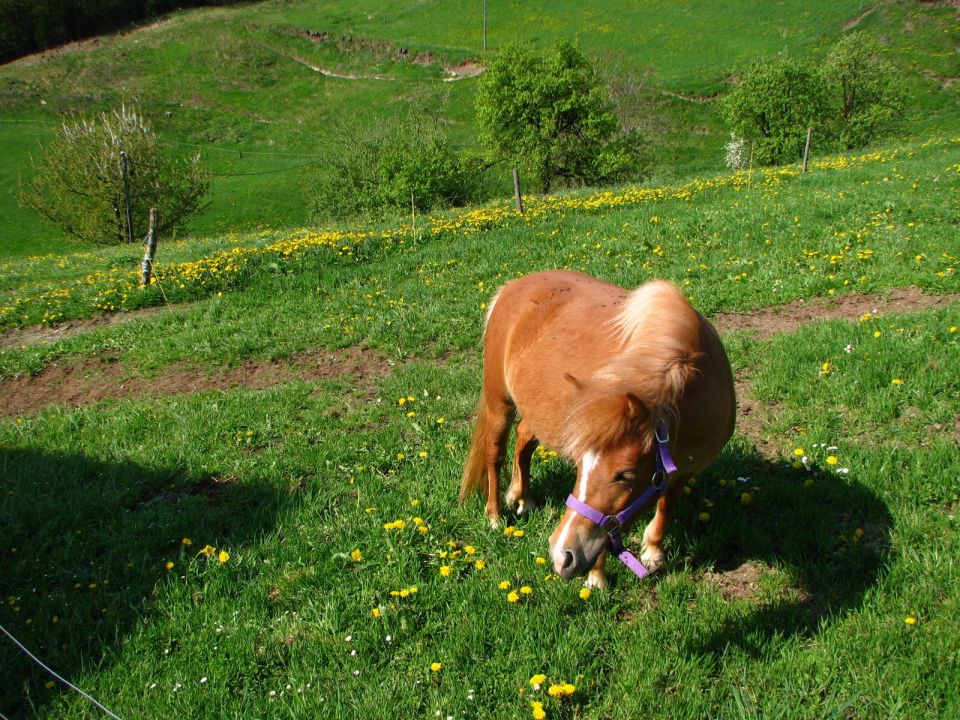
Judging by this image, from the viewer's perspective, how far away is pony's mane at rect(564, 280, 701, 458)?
2.73m

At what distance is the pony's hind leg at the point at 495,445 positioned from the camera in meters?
4.51

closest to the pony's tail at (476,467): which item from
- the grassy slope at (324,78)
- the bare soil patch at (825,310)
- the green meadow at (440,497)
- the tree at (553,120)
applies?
the green meadow at (440,497)

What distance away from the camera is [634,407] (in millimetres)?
2719

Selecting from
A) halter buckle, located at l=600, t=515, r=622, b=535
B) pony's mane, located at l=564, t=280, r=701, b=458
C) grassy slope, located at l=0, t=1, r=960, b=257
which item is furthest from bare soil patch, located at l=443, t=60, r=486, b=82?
halter buckle, located at l=600, t=515, r=622, b=535

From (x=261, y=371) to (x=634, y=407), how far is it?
21.4 ft

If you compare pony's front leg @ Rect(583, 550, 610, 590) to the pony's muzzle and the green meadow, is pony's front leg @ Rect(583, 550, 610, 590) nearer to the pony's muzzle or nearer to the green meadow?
the green meadow

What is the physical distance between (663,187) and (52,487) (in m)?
16.1

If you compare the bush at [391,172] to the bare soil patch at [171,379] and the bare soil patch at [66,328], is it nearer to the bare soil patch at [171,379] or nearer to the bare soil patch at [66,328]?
the bare soil patch at [66,328]

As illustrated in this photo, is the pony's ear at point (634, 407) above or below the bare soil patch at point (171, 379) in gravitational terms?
above

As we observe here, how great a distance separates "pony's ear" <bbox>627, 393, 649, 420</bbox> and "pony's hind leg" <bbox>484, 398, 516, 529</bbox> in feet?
6.34

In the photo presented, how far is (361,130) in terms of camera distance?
42.0m

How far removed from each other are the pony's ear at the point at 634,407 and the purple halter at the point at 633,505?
165 millimetres

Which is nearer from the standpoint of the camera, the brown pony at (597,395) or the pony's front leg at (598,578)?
the brown pony at (597,395)

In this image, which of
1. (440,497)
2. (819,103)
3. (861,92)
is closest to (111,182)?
(440,497)
